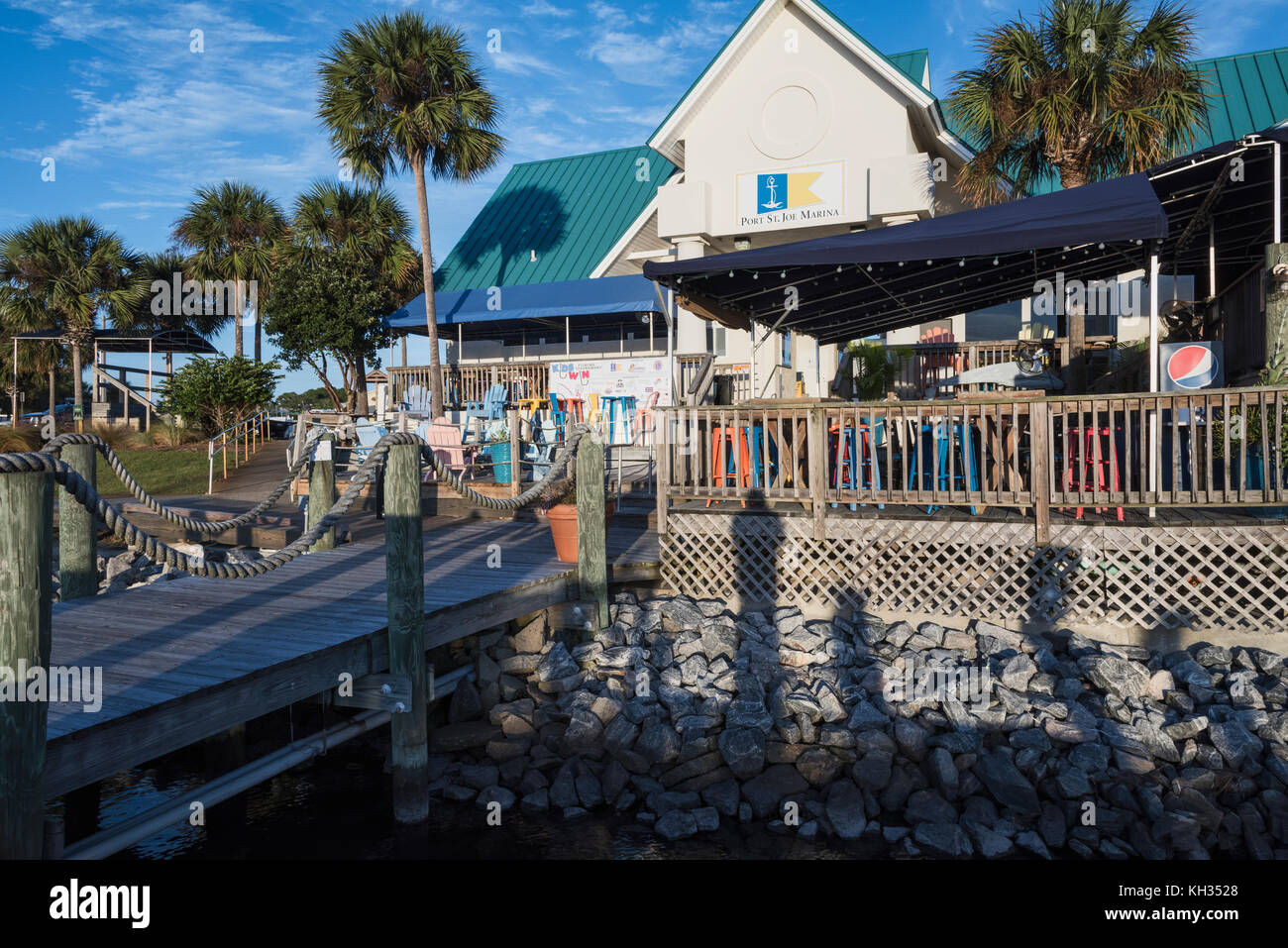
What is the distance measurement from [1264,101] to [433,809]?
66.0 feet

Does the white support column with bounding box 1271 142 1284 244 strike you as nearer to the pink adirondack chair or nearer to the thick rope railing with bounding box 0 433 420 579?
the thick rope railing with bounding box 0 433 420 579

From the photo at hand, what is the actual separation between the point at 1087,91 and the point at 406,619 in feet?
39.4

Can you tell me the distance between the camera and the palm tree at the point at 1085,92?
12203 millimetres

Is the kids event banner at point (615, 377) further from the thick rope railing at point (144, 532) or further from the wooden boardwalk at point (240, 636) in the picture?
the thick rope railing at point (144, 532)

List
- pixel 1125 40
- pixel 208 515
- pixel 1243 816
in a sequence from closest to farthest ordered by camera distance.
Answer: pixel 1243 816 < pixel 208 515 < pixel 1125 40

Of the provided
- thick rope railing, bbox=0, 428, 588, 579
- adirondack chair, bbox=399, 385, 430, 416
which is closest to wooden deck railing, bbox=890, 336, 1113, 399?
thick rope railing, bbox=0, 428, 588, 579

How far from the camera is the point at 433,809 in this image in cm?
573

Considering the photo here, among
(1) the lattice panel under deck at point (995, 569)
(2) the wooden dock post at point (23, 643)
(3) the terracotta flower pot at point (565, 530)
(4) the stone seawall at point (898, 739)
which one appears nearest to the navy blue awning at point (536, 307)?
(1) the lattice panel under deck at point (995, 569)

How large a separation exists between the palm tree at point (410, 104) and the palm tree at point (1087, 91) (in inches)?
446

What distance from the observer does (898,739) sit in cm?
589

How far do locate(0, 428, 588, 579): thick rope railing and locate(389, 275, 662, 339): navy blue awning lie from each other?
1062 centimetres

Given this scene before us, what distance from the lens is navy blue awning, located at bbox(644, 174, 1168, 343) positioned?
7.67 m
